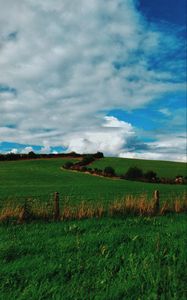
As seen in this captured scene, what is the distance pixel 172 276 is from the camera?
6.52 m

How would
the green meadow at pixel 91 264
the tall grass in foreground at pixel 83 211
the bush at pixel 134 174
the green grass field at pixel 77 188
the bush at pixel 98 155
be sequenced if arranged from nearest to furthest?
the green meadow at pixel 91 264 → the tall grass in foreground at pixel 83 211 → the green grass field at pixel 77 188 → the bush at pixel 134 174 → the bush at pixel 98 155

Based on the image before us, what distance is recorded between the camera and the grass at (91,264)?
19.1 feet

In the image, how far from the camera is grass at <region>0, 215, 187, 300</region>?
19.1ft

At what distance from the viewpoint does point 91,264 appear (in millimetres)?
7316

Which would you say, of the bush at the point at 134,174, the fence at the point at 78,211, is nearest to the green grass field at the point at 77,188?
the fence at the point at 78,211

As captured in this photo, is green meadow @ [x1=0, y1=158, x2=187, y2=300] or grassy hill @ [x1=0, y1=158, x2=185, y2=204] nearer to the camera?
green meadow @ [x1=0, y1=158, x2=187, y2=300]

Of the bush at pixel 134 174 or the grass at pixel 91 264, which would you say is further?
the bush at pixel 134 174

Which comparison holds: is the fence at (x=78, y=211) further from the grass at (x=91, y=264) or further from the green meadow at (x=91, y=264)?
the grass at (x=91, y=264)

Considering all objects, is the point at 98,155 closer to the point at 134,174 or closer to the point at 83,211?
the point at 134,174

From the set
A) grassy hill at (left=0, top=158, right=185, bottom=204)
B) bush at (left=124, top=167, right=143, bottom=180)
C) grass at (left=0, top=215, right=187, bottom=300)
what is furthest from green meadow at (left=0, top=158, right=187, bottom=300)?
bush at (left=124, top=167, right=143, bottom=180)

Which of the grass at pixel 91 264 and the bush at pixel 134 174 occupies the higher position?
the bush at pixel 134 174

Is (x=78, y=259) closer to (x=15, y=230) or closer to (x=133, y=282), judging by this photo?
(x=133, y=282)

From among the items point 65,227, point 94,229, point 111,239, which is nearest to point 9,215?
point 65,227

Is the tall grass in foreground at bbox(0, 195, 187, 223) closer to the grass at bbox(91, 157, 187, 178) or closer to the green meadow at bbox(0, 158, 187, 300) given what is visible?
the green meadow at bbox(0, 158, 187, 300)
